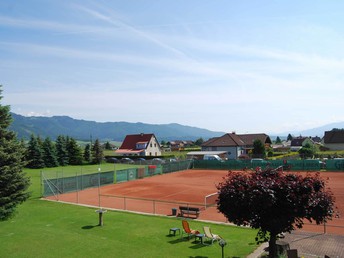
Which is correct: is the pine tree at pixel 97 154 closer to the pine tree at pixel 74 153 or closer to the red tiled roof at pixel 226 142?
the pine tree at pixel 74 153

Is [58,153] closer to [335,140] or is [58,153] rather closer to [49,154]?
[49,154]

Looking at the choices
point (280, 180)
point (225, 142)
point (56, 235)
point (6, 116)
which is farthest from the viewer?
point (225, 142)

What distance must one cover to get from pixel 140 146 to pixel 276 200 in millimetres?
77502

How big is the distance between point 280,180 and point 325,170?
45.1 m

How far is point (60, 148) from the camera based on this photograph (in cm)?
6975

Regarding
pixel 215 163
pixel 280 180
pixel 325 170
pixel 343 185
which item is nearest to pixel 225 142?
pixel 215 163

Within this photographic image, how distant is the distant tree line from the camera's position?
65250 mm

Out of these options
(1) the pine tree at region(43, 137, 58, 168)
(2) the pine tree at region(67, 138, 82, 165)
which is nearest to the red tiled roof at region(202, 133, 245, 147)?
(2) the pine tree at region(67, 138, 82, 165)

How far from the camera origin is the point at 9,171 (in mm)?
20062

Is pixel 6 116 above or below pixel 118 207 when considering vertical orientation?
above

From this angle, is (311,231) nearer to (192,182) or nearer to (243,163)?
(192,182)

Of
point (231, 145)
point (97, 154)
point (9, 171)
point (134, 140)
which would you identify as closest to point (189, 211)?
point (9, 171)

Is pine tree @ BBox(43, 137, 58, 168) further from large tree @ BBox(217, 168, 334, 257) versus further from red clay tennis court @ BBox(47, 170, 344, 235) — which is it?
large tree @ BBox(217, 168, 334, 257)

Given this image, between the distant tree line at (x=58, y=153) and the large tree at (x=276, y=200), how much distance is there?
2251 inches
